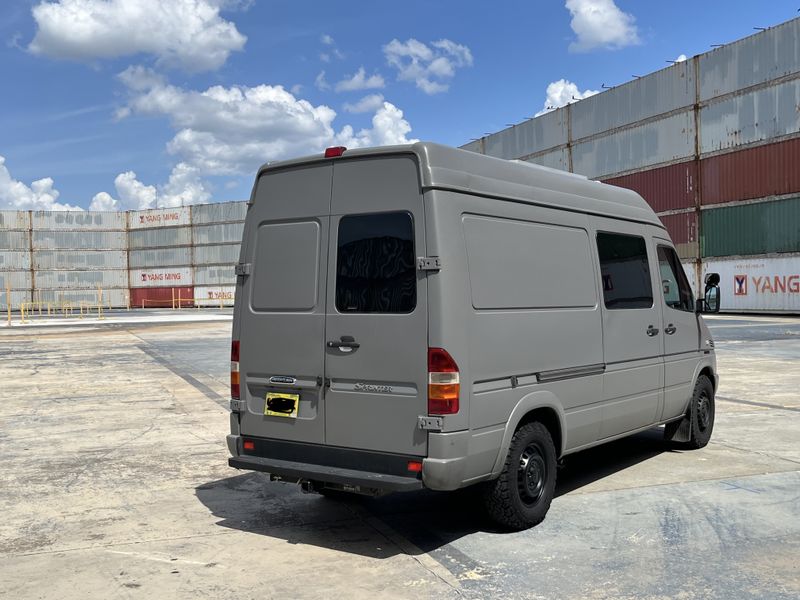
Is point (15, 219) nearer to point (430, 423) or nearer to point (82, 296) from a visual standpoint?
point (82, 296)

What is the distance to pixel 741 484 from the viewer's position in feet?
19.7

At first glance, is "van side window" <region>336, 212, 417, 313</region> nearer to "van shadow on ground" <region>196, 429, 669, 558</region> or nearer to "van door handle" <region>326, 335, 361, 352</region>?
"van door handle" <region>326, 335, 361, 352</region>

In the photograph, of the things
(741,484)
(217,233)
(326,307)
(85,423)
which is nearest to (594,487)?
(741,484)

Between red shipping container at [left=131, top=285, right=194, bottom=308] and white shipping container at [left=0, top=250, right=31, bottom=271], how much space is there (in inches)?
356

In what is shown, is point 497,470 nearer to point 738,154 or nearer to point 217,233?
point 738,154

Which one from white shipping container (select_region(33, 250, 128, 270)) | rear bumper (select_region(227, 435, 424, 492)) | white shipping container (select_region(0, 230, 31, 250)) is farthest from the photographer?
white shipping container (select_region(33, 250, 128, 270))

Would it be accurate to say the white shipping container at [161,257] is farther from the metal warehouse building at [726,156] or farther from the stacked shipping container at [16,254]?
the metal warehouse building at [726,156]

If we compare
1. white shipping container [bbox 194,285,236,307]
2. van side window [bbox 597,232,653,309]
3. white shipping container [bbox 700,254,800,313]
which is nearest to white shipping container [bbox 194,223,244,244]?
white shipping container [bbox 194,285,236,307]

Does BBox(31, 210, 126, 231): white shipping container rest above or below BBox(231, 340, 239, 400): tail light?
above

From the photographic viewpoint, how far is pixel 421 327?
4480 millimetres

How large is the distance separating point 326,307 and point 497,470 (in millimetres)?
1465

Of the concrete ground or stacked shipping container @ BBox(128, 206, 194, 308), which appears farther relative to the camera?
stacked shipping container @ BBox(128, 206, 194, 308)

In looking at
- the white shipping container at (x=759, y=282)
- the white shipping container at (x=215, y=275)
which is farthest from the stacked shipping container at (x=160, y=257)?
the white shipping container at (x=759, y=282)

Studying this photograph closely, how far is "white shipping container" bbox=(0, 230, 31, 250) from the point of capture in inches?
2625
